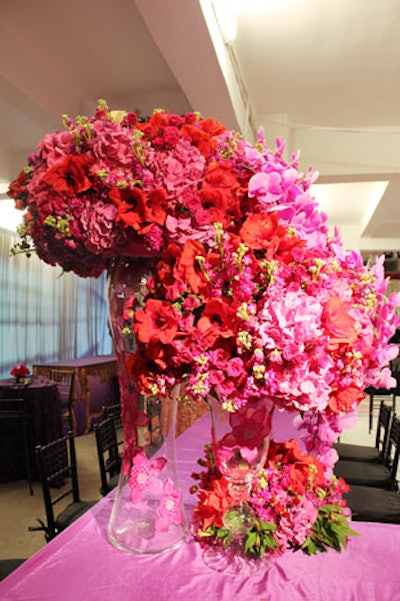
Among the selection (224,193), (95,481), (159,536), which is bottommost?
(95,481)

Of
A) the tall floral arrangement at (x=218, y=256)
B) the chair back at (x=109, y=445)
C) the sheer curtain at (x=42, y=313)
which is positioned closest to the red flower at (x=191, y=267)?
the tall floral arrangement at (x=218, y=256)

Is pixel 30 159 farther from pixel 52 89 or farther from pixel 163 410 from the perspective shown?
pixel 52 89

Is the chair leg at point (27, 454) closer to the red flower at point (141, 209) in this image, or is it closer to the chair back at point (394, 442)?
the chair back at point (394, 442)

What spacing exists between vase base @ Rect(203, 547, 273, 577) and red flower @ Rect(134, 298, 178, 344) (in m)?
0.47

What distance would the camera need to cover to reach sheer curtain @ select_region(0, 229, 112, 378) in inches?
296

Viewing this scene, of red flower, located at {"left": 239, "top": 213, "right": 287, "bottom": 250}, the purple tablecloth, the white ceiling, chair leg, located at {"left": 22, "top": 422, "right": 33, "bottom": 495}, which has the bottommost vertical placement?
chair leg, located at {"left": 22, "top": 422, "right": 33, "bottom": 495}

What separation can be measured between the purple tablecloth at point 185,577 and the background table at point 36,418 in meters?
3.80

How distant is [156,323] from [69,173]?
31 cm

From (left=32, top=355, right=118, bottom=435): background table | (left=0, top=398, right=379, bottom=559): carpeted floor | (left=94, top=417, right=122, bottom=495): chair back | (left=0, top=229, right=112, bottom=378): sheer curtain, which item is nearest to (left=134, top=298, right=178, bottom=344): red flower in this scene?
(left=94, top=417, right=122, bottom=495): chair back

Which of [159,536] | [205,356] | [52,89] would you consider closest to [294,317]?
[205,356]

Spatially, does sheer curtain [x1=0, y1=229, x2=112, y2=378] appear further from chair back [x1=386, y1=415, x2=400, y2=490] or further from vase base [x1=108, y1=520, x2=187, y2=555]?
vase base [x1=108, y1=520, x2=187, y2=555]

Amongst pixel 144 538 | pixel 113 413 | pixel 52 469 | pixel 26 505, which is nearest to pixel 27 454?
pixel 26 505

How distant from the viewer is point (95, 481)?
4508 millimetres

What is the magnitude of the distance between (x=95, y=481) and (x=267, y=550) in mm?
3890
